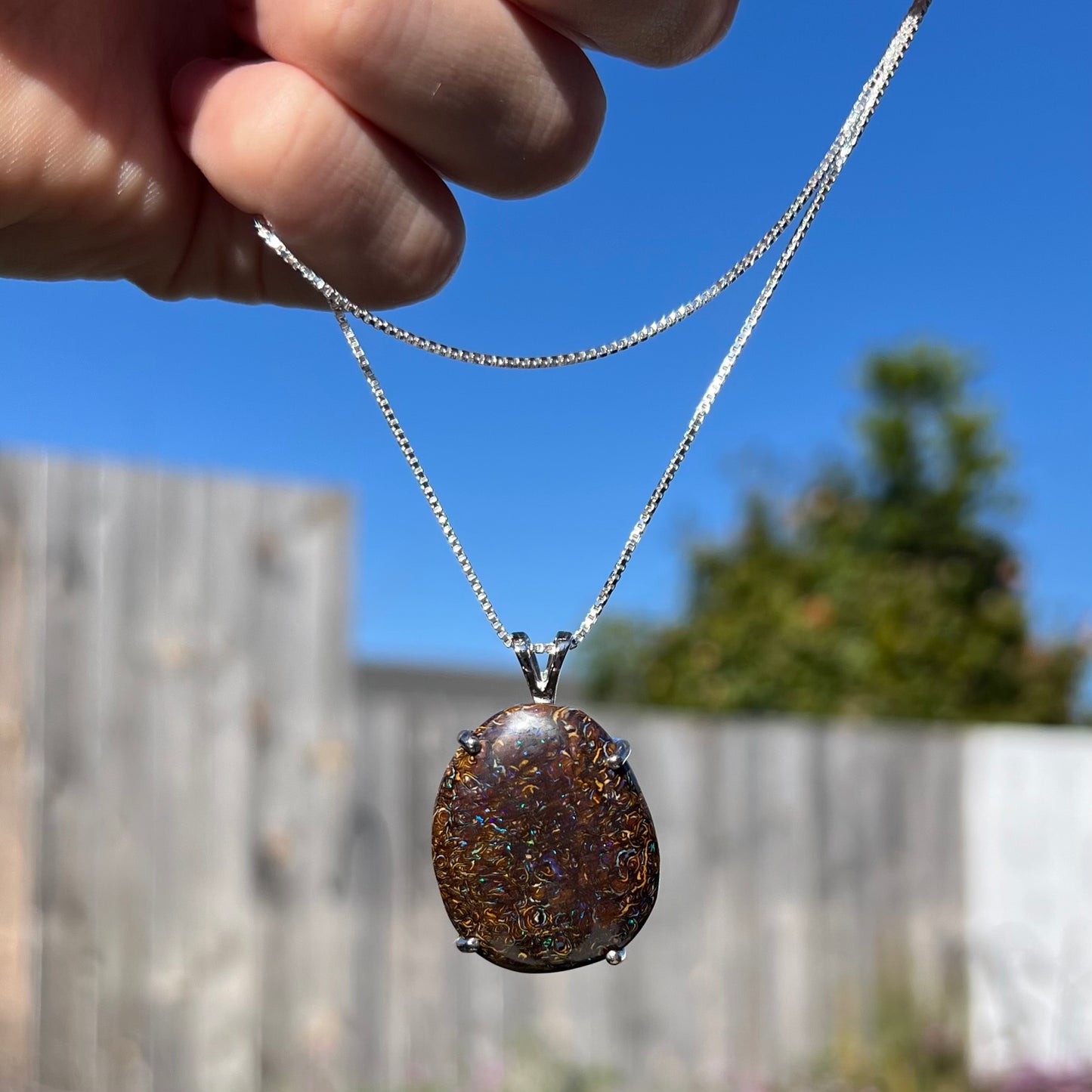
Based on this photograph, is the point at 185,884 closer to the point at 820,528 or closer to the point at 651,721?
the point at 651,721

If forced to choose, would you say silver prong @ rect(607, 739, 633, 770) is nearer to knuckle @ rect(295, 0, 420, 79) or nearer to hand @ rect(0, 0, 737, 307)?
hand @ rect(0, 0, 737, 307)

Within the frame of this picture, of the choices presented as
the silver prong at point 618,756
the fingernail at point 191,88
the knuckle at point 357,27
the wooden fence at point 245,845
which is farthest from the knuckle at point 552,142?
the wooden fence at point 245,845

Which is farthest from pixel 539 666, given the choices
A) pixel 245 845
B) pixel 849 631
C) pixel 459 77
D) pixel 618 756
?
pixel 849 631

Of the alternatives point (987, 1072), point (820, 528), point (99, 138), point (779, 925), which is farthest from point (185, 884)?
point (820, 528)

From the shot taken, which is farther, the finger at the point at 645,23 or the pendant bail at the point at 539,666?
the pendant bail at the point at 539,666

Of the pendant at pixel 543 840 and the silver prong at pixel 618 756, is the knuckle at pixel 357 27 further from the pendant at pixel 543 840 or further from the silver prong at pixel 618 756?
the silver prong at pixel 618 756

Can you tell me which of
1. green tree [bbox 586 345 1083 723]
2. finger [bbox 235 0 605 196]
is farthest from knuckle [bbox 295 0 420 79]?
green tree [bbox 586 345 1083 723]
